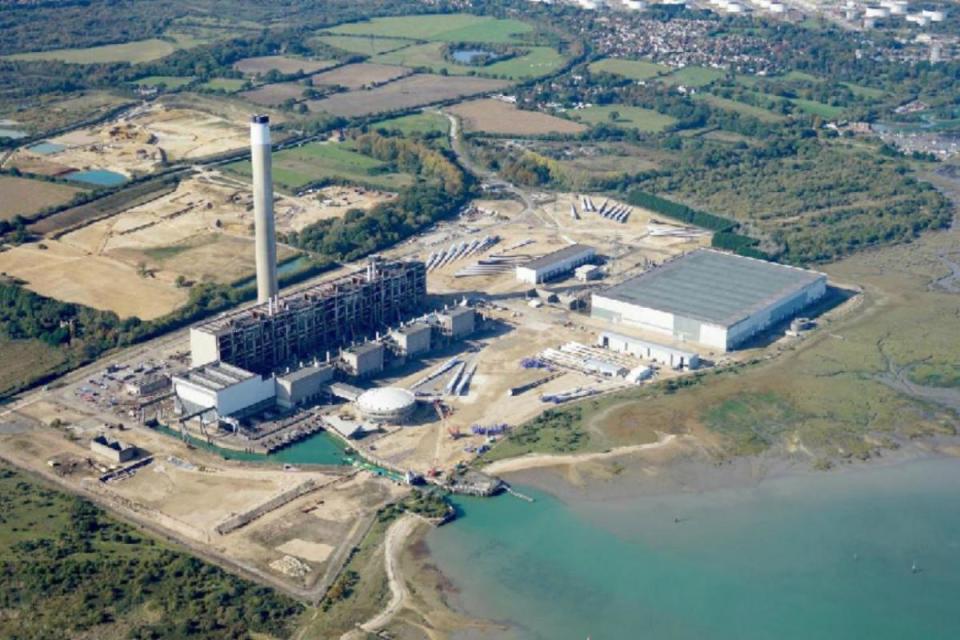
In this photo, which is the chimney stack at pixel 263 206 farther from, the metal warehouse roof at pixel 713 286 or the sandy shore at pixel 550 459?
the metal warehouse roof at pixel 713 286

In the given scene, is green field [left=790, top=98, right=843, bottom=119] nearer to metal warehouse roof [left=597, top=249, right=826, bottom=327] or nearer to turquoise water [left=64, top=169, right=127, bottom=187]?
metal warehouse roof [left=597, top=249, right=826, bottom=327]

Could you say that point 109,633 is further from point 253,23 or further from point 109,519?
point 253,23

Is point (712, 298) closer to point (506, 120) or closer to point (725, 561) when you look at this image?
point (725, 561)

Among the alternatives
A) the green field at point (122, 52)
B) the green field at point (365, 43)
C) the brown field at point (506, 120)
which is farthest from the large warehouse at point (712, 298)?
the green field at point (122, 52)

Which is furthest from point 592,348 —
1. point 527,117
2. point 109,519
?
point 527,117

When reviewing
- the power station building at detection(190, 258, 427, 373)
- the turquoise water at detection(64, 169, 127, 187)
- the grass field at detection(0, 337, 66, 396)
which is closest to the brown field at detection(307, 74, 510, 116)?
the turquoise water at detection(64, 169, 127, 187)

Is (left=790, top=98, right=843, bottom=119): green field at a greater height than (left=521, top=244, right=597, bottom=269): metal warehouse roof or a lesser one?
greater
